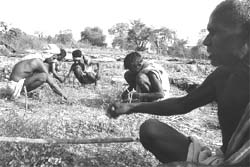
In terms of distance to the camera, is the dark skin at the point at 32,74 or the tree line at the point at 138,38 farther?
the tree line at the point at 138,38

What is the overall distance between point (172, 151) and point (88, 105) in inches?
138

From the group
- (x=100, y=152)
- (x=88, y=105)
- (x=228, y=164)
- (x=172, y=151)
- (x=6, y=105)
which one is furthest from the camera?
(x=88, y=105)

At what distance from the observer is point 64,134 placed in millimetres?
3396

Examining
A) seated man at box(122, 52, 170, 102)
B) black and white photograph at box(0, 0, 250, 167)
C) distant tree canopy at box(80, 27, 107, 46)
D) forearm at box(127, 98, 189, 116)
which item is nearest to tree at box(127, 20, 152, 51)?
distant tree canopy at box(80, 27, 107, 46)

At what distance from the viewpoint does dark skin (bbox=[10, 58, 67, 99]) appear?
5590mm

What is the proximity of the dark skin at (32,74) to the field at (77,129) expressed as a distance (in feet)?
0.57

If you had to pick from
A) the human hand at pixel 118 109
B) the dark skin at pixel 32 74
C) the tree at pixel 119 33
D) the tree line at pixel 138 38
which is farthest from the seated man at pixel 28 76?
the tree at pixel 119 33

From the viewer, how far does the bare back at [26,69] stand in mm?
5590

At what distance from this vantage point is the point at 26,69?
5648mm

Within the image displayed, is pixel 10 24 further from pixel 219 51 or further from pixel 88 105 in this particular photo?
pixel 219 51

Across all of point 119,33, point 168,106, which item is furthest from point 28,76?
point 119,33

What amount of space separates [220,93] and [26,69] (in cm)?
430

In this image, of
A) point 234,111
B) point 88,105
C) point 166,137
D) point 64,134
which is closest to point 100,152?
point 64,134

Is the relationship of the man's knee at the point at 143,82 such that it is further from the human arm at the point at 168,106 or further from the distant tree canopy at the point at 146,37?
the distant tree canopy at the point at 146,37
